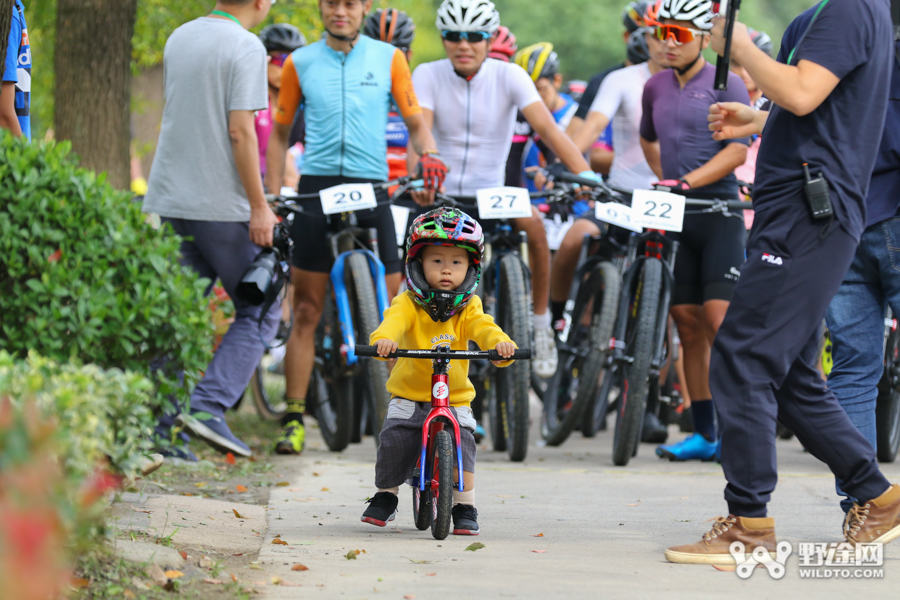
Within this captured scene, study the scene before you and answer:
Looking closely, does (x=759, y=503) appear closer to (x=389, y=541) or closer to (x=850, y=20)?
(x=389, y=541)

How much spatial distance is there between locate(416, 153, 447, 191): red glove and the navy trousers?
2658 millimetres

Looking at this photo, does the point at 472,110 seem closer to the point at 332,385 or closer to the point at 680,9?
the point at 680,9

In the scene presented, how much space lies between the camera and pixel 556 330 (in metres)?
8.25

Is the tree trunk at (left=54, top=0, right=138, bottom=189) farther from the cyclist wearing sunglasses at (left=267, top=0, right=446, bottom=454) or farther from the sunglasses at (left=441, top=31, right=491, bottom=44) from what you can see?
the sunglasses at (left=441, top=31, right=491, bottom=44)

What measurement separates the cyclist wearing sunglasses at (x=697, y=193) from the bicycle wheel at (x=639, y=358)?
0.39 meters

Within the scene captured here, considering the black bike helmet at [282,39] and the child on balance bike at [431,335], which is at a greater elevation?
the black bike helmet at [282,39]

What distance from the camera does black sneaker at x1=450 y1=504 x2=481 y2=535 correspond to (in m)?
4.54

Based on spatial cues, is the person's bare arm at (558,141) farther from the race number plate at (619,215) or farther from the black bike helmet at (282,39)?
the black bike helmet at (282,39)

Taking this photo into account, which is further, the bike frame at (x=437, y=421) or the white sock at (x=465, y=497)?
the white sock at (x=465, y=497)

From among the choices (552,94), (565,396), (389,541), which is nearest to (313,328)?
(565,396)

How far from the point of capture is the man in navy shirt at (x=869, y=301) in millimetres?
4527

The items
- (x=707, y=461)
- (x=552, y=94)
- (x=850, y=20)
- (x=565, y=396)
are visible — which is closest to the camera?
(x=850, y=20)

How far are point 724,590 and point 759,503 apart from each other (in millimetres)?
494

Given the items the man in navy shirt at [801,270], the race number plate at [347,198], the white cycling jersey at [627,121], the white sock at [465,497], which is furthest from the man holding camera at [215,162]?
the man in navy shirt at [801,270]
